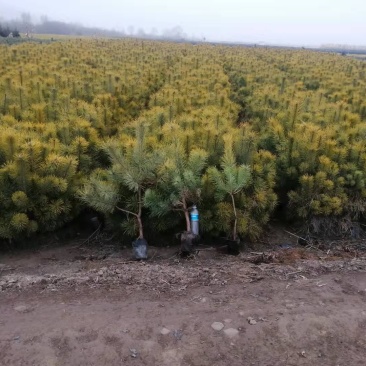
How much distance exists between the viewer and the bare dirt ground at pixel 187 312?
2.86 meters

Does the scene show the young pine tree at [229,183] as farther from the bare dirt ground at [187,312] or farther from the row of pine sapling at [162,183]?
the bare dirt ground at [187,312]

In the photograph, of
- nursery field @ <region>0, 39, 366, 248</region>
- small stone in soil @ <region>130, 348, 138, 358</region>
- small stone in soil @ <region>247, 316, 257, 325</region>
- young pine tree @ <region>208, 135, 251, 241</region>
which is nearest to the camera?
small stone in soil @ <region>130, 348, 138, 358</region>

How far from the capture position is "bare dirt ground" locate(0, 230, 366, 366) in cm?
286

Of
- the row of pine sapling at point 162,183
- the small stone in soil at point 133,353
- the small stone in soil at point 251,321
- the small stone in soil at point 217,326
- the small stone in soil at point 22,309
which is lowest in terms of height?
the small stone in soil at point 22,309

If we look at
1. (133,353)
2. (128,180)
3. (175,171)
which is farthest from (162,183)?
(133,353)

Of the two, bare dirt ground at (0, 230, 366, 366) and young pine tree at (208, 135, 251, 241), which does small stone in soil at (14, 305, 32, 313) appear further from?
young pine tree at (208, 135, 251, 241)

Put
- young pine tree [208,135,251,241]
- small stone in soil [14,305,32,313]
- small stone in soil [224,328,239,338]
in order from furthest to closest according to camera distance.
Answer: young pine tree [208,135,251,241] < small stone in soil [14,305,32,313] < small stone in soil [224,328,239,338]

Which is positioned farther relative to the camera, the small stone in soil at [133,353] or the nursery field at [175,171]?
the nursery field at [175,171]

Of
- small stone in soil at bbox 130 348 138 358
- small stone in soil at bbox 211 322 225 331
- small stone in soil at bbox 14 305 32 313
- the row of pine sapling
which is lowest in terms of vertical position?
small stone in soil at bbox 14 305 32 313

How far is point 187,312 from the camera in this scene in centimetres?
331

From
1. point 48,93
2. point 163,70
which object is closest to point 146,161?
point 48,93

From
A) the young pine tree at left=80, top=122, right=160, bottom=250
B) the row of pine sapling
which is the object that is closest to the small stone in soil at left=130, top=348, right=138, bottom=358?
the row of pine sapling

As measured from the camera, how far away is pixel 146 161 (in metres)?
4.53

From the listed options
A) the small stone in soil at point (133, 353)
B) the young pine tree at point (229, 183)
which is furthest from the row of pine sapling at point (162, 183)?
the small stone in soil at point (133, 353)
